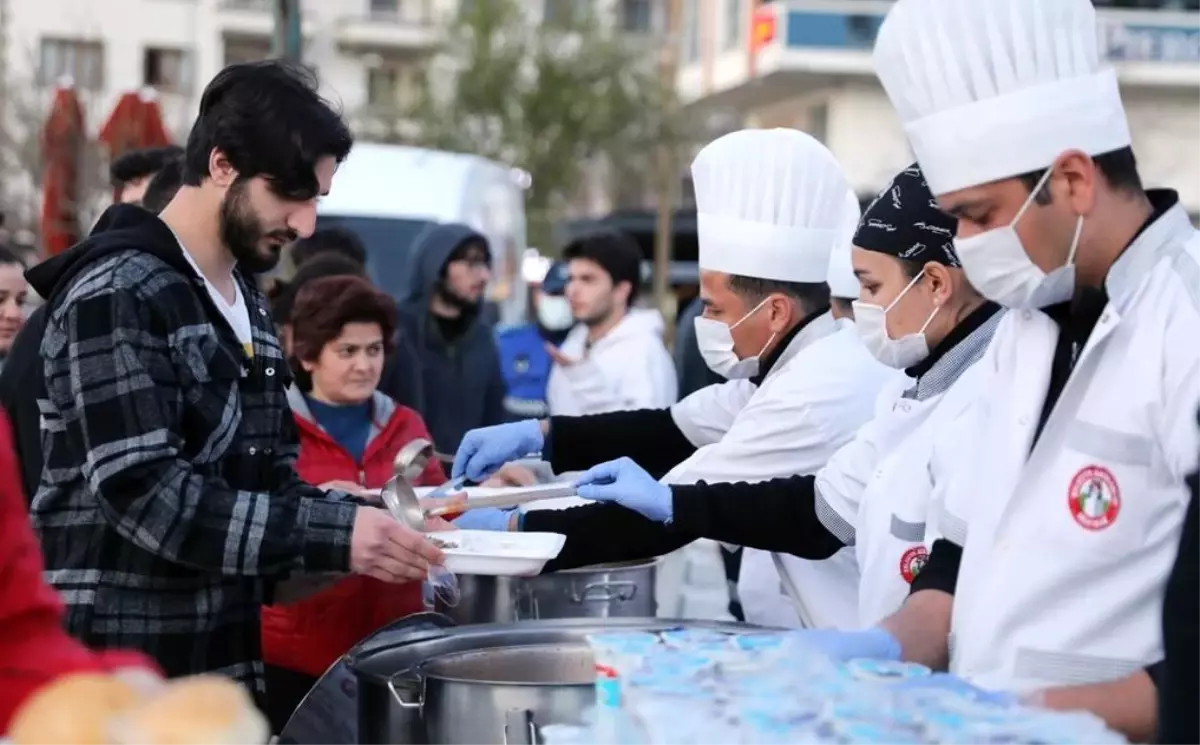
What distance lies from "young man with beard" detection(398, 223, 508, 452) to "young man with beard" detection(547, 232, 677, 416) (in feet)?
2.99

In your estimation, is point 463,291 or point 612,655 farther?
point 463,291

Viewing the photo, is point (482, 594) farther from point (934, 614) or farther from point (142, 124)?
point (142, 124)

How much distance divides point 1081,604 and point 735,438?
1449mm

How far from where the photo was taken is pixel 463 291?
7.21 metres

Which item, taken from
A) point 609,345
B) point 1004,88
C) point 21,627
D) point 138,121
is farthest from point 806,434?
point 138,121

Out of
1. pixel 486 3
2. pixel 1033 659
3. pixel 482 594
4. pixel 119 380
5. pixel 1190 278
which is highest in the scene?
pixel 486 3

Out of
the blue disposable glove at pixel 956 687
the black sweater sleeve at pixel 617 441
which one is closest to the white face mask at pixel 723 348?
the black sweater sleeve at pixel 617 441

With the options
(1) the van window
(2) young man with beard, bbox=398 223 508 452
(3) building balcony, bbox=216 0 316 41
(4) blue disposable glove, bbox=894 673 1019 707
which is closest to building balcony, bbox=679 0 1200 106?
(3) building balcony, bbox=216 0 316 41

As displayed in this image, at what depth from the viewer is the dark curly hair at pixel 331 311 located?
191 inches

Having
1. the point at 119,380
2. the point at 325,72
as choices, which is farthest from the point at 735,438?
the point at 325,72

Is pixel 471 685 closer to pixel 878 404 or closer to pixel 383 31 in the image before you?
pixel 878 404

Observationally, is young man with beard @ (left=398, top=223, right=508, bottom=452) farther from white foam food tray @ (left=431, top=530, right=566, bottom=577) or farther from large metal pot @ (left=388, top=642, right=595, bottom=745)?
large metal pot @ (left=388, top=642, right=595, bottom=745)

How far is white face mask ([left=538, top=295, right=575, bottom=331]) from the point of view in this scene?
1154 cm

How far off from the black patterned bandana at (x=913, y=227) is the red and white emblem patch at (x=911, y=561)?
0.61 meters
